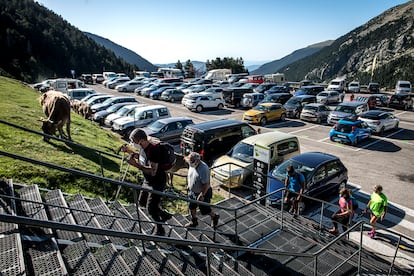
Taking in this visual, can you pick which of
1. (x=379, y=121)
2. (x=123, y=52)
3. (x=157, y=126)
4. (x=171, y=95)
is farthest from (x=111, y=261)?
(x=123, y=52)

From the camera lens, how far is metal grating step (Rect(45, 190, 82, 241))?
4613 mm

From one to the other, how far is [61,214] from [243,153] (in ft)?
26.9

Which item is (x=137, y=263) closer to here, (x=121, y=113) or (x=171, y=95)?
(x=121, y=113)

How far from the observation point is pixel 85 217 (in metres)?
5.50

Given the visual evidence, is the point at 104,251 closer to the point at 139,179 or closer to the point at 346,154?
the point at 139,179

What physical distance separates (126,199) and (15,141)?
436 centimetres

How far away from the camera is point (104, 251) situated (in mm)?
4434

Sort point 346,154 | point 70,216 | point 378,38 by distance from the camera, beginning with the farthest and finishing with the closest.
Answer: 1. point 378,38
2. point 346,154
3. point 70,216

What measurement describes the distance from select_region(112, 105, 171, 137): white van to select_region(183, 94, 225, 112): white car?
837 centimetres

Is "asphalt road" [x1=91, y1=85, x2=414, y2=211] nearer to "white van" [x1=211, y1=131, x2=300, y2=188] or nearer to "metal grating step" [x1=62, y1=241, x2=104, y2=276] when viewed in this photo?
"white van" [x1=211, y1=131, x2=300, y2=188]

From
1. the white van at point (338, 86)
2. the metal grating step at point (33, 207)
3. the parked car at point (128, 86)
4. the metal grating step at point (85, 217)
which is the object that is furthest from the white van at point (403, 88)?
the metal grating step at point (33, 207)

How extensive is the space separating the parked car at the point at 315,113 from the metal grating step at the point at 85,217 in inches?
821

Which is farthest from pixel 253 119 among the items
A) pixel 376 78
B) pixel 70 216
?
pixel 376 78

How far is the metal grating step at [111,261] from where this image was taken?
399 centimetres
